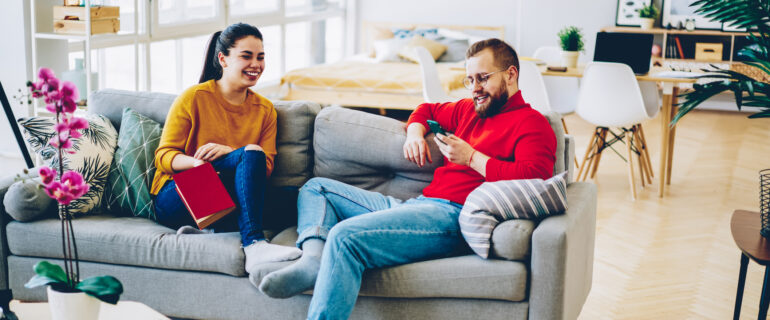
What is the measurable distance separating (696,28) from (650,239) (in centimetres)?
450

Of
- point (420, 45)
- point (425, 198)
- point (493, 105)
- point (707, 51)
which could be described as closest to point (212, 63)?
point (425, 198)

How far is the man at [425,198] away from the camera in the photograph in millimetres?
2199

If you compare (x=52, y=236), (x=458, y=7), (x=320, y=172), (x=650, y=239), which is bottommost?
(x=650, y=239)

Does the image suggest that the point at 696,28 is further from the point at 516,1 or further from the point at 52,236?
the point at 52,236

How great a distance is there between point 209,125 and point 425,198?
2.65 feet

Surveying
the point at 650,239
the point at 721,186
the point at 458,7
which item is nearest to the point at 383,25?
the point at 458,7

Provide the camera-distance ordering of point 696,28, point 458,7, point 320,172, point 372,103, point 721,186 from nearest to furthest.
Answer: point 320,172, point 721,186, point 372,103, point 696,28, point 458,7

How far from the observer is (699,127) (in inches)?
273

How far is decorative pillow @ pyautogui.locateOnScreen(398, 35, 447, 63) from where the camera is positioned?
294 inches

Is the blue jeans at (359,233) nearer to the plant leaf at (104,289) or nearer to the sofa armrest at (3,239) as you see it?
the plant leaf at (104,289)

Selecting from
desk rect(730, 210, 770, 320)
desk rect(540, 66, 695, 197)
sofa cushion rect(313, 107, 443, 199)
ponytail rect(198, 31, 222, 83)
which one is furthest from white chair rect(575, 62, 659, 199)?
ponytail rect(198, 31, 222, 83)

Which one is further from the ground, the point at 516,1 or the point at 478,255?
the point at 516,1

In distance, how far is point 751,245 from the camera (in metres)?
2.48

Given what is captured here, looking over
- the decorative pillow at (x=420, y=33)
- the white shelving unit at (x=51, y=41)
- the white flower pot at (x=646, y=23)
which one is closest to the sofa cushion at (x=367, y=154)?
the white shelving unit at (x=51, y=41)
